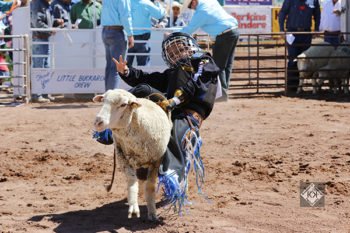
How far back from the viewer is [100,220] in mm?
5828

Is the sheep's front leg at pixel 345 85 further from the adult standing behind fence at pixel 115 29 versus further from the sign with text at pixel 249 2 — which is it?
the sign with text at pixel 249 2

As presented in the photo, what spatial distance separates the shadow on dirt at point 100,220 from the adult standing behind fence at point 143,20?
22.6ft

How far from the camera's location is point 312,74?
584 inches

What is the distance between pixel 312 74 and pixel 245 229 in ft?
31.6

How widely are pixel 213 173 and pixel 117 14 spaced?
4.22 metres

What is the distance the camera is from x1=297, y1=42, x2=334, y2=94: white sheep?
14578mm

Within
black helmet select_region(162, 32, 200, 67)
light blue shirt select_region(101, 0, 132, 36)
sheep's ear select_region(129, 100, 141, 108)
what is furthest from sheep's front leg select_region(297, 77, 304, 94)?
sheep's ear select_region(129, 100, 141, 108)

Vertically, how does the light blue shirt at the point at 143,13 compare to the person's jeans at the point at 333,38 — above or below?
above

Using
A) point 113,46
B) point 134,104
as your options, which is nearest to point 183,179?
point 134,104

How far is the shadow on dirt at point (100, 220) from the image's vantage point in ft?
18.2

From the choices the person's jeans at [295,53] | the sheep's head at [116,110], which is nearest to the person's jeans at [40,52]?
the person's jeans at [295,53]

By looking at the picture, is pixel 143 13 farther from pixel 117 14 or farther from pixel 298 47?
pixel 298 47

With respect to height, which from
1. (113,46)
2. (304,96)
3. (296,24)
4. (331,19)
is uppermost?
(331,19)

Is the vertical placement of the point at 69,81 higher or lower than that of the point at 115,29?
lower
